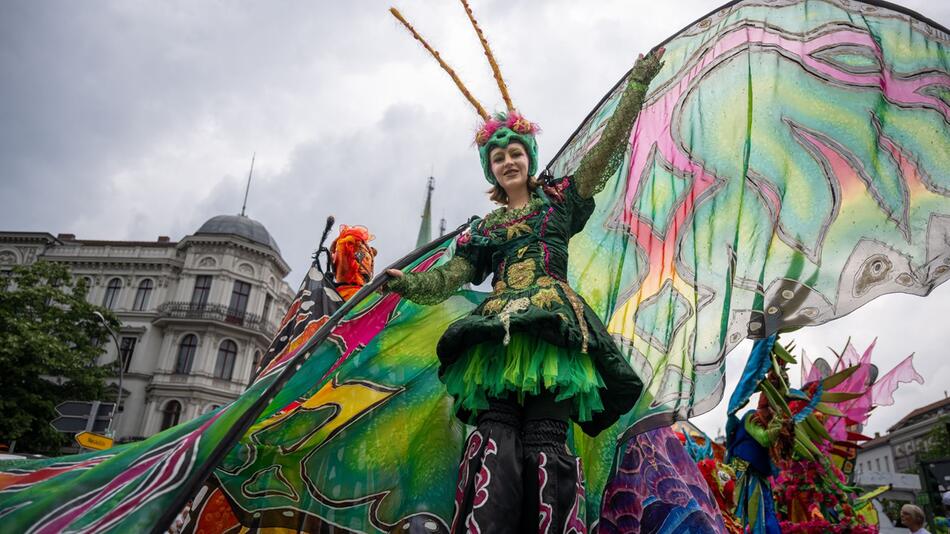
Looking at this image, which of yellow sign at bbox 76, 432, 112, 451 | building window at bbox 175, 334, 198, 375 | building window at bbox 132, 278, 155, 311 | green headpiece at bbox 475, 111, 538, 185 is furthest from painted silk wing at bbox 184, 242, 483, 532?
building window at bbox 132, 278, 155, 311

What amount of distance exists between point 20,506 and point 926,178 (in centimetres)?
395

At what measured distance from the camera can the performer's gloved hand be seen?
124 inches

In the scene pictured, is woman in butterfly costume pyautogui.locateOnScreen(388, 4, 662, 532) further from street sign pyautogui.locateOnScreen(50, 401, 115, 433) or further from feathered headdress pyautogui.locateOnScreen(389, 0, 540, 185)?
street sign pyautogui.locateOnScreen(50, 401, 115, 433)

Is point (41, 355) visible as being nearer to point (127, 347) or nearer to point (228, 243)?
point (127, 347)

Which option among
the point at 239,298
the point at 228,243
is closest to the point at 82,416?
the point at 239,298

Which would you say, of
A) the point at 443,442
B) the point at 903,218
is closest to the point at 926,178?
the point at 903,218

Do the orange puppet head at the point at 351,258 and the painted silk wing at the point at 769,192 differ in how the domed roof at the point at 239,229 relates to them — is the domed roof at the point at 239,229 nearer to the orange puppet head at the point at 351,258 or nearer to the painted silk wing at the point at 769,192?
the orange puppet head at the point at 351,258

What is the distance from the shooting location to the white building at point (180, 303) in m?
30.5

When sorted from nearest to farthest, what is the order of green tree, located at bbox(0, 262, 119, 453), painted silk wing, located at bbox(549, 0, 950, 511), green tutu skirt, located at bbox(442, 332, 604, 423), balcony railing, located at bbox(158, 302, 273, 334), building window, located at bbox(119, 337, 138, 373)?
green tutu skirt, located at bbox(442, 332, 604, 423)
painted silk wing, located at bbox(549, 0, 950, 511)
green tree, located at bbox(0, 262, 119, 453)
building window, located at bbox(119, 337, 138, 373)
balcony railing, located at bbox(158, 302, 273, 334)

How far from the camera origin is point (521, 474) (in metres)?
2.50

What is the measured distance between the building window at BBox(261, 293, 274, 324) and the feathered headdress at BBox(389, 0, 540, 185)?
32.2m

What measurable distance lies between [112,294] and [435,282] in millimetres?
35719

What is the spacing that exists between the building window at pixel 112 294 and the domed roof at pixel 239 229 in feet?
16.1

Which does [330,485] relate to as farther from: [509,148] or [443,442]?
[509,148]
